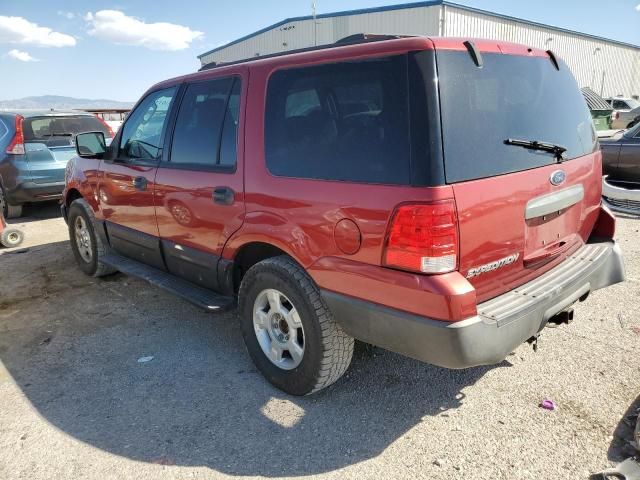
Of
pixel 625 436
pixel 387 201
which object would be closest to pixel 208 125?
pixel 387 201

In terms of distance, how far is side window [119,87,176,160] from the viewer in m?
3.79

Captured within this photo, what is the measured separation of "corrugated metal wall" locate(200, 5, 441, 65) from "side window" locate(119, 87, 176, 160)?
69.0 ft

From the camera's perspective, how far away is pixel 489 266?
2307 millimetres

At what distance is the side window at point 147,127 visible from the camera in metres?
3.79

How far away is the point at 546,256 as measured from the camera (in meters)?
2.66

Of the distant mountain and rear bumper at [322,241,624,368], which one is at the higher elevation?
the distant mountain

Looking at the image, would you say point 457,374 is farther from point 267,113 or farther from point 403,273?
point 267,113

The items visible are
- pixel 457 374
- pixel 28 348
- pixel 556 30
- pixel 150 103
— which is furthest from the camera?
pixel 556 30

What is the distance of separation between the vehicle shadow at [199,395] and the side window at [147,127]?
1.41m

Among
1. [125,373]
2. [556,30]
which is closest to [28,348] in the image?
[125,373]

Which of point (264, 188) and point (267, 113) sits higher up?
point (267, 113)

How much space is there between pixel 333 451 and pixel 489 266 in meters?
1.22

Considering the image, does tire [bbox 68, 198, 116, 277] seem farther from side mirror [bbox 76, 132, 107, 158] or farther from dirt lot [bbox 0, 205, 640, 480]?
dirt lot [bbox 0, 205, 640, 480]

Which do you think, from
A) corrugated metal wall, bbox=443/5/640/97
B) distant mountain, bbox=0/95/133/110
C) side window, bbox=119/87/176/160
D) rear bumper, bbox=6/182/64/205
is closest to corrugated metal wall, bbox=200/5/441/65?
corrugated metal wall, bbox=443/5/640/97
